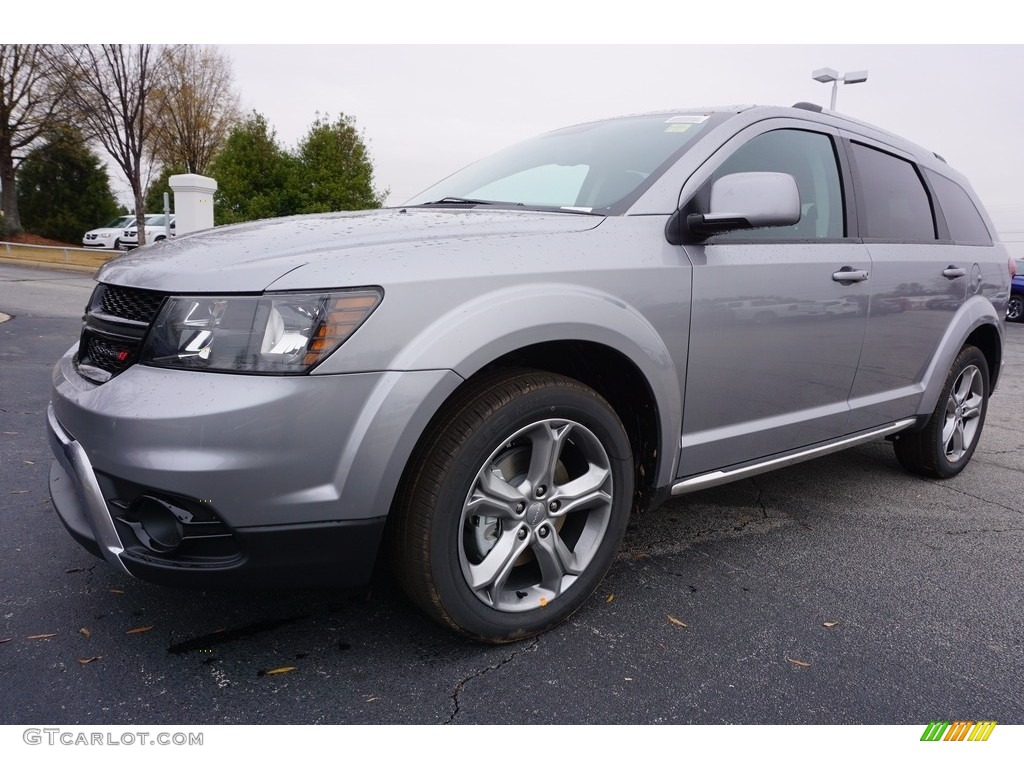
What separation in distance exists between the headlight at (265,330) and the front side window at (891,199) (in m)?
2.48

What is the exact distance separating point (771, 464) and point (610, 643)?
43.1 inches

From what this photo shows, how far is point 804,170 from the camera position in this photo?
3.11 metres

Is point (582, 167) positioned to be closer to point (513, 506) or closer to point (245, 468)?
point (513, 506)

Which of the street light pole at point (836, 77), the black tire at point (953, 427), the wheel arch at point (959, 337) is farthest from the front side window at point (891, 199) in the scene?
the street light pole at point (836, 77)

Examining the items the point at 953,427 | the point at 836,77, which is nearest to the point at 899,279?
the point at 953,427

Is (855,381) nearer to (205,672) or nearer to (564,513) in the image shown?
(564,513)

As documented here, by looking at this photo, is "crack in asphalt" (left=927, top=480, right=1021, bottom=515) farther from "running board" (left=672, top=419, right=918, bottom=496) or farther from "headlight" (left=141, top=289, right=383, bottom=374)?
"headlight" (left=141, top=289, right=383, bottom=374)

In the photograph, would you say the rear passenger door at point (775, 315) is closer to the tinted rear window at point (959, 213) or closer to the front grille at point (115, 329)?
the tinted rear window at point (959, 213)

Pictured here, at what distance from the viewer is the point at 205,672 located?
206 centimetres

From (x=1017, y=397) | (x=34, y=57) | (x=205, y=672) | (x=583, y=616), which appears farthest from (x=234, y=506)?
(x=34, y=57)

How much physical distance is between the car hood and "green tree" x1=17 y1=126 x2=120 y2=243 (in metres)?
32.8

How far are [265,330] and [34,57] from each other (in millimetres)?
30691

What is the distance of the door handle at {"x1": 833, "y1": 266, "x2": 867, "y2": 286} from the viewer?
9.86ft

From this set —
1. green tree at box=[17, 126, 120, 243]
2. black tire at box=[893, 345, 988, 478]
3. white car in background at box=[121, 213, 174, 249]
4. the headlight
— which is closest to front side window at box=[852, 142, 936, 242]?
black tire at box=[893, 345, 988, 478]
